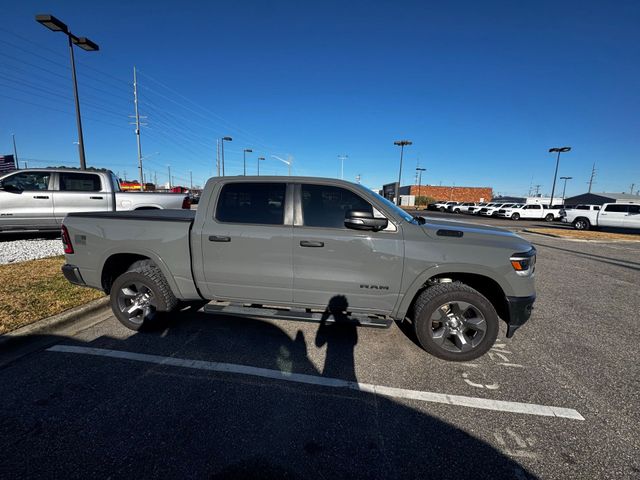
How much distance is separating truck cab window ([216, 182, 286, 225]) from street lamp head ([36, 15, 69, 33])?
12494 millimetres

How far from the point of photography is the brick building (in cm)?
7038

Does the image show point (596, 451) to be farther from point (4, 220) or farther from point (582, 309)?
point (4, 220)

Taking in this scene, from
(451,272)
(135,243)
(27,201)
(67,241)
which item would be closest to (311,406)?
(451,272)

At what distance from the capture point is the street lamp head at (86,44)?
1126 centimetres

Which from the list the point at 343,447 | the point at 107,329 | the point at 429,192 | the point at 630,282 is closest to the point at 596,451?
the point at 343,447

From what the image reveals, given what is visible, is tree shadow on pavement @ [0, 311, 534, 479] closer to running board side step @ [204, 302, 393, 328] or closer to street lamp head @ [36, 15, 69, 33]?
running board side step @ [204, 302, 393, 328]

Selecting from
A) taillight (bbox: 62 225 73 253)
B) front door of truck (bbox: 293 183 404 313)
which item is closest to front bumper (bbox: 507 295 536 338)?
front door of truck (bbox: 293 183 404 313)

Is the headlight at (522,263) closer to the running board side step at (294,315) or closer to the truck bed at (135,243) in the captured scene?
the running board side step at (294,315)

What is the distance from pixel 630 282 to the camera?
6.57 metres

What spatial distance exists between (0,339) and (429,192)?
77.4 metres

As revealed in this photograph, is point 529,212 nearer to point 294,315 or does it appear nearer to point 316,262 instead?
point 316,262

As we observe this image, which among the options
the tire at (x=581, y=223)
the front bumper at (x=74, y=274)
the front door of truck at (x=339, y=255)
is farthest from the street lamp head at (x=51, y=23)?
the tire at (x=581, y=223)

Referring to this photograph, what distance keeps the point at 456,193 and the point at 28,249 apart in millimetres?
77144

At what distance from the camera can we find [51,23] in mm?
10102
